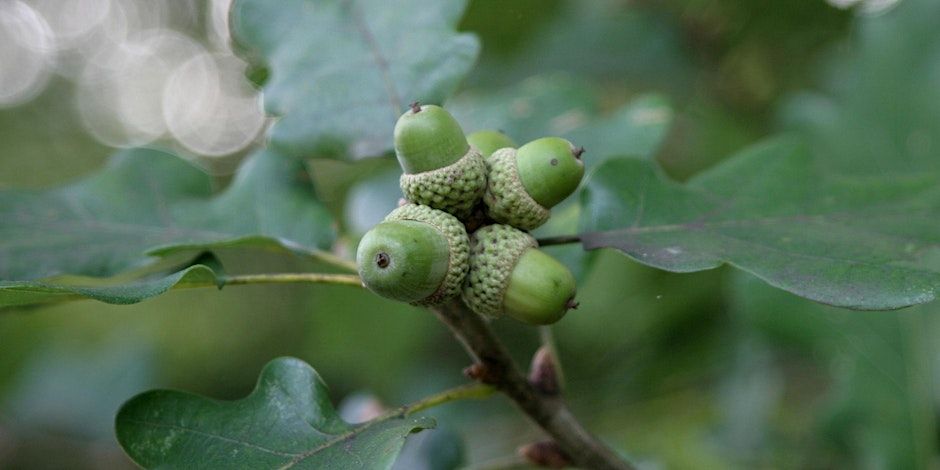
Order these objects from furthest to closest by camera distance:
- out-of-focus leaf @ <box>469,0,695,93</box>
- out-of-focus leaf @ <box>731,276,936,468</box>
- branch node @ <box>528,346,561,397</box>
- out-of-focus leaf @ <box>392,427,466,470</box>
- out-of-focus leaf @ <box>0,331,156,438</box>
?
out-of-focus leaf @ <box>0,331,156,438</box>, out-of-focus leaf @ <box>469,0,695,93</box>, out-of-focus leaf @ <box>731,276,936,468</box>, out-of-focus leaf @ <box>392,427,466,470</box>, branch node @ <box>528,346,561,397</box>

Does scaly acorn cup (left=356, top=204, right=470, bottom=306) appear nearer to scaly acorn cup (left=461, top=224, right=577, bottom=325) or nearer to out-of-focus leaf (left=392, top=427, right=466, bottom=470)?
scaly acorn cup (left=461, top=224, right=577, bottom=325)

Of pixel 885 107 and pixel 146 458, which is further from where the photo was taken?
pixel 885 107

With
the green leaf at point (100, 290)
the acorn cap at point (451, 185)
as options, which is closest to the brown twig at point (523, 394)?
the acorn cap at point (451, 185)

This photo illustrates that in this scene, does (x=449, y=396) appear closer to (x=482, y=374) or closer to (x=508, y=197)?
(x=482, y=374)

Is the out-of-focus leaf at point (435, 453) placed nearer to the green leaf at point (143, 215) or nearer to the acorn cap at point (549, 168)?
the green leaf at point (143, 215)

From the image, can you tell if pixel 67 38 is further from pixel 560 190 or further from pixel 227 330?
pixel 560 190

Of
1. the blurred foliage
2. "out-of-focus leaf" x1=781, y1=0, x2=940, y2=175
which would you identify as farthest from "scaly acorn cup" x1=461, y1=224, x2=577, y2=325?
"out-of-focus leaf" x1=781, y1=0, x2=940, y2=175

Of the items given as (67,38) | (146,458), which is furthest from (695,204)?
(67,38)
